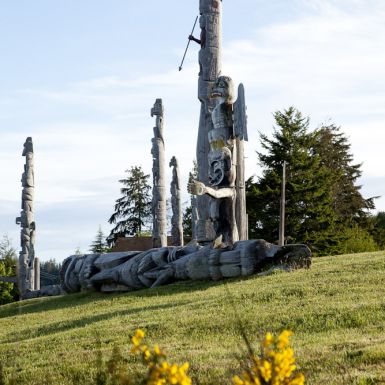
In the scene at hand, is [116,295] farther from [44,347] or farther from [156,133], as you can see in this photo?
[156,133]

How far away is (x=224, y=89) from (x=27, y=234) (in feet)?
40.3

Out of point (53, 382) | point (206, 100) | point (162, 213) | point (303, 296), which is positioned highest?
point (206, 100)

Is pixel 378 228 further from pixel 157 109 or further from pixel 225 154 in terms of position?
pixel 225 154

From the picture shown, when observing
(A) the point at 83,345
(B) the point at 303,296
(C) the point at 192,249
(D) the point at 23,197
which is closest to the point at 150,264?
(C) the point at 192,249

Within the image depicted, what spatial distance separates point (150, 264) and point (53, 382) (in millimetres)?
9581

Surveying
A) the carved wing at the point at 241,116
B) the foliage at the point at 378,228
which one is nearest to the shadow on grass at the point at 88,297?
the carved wing at the point at 241,116

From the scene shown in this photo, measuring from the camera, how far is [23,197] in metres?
26.3

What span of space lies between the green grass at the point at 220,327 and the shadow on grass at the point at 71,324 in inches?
1.2

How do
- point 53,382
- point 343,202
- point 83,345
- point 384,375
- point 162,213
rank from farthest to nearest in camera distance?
point 343,202, point 162,213, point 83,345, point 53,382, point 384,375

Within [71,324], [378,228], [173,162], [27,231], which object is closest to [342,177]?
[378,228]

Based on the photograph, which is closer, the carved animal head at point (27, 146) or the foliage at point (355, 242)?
the carved animal head at point (27, 146)

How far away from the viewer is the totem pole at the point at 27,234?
83.3ft

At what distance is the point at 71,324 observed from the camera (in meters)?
12.1

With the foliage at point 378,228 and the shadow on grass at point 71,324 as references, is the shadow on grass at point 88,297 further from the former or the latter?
the foliage at point 378,228
